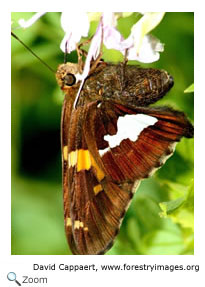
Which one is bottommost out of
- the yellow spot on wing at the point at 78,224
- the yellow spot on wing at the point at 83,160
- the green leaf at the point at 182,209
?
the yellow spot on wing at the point at 78,224

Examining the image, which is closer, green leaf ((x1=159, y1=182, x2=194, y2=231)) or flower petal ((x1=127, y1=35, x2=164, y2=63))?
flower petal ((x1=127, y1=35, x2=164, y2=63))

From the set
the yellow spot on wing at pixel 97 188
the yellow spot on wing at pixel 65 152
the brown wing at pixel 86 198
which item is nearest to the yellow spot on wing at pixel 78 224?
the brown wing at pixel 86 198

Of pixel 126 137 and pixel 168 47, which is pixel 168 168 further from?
pixel 168 47

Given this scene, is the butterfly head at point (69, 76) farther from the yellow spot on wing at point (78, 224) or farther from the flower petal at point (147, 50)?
the yellow spot on wing at point (78, 224)

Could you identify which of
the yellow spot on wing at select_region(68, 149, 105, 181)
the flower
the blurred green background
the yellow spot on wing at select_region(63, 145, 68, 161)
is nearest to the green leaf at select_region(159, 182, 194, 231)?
the blurred green background

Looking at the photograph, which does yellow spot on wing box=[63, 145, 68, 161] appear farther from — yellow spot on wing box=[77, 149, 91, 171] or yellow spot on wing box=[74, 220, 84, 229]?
yellow spot on wing box=[74, 220, 84, 229]

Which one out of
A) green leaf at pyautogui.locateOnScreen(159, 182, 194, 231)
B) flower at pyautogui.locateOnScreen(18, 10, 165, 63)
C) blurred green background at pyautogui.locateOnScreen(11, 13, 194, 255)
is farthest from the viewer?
blurred green background at pyautogui.locateOnScreen(11, 13, 194, 255)
